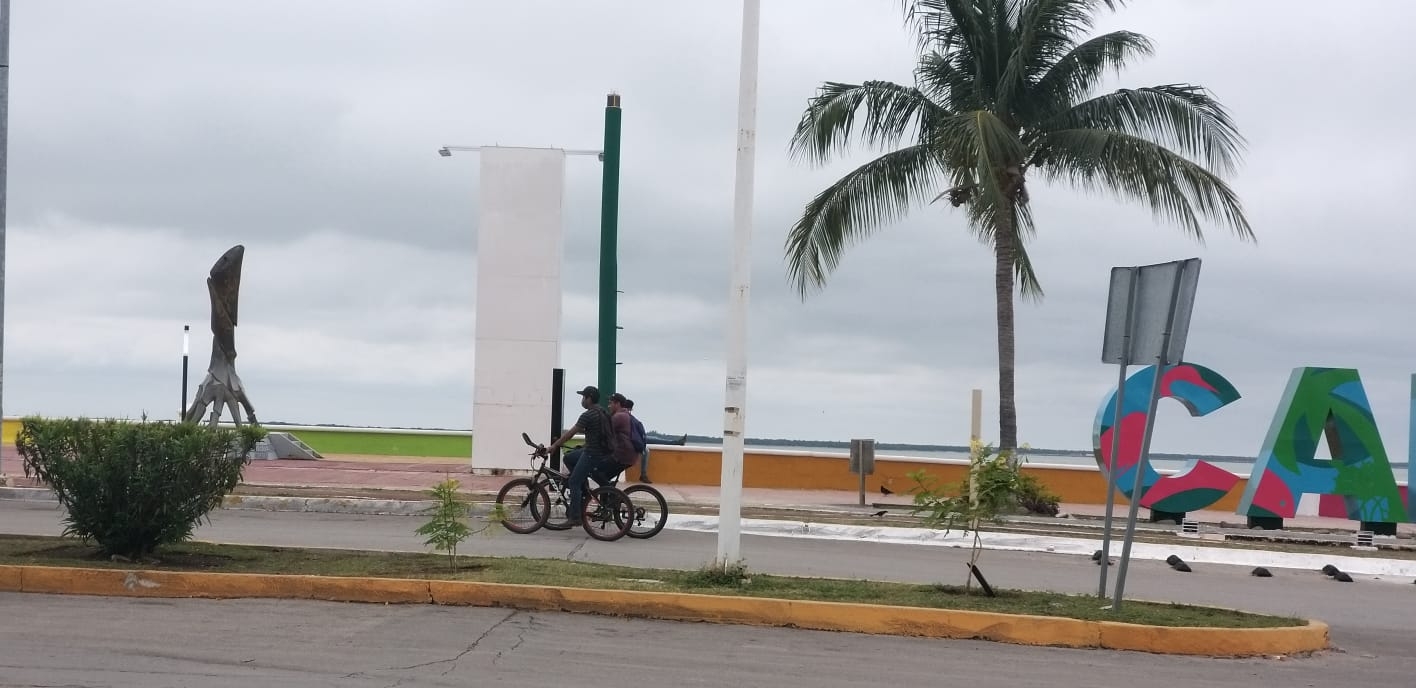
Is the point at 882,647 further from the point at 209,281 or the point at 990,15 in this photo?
the point at 209,281

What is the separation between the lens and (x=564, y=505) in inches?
666

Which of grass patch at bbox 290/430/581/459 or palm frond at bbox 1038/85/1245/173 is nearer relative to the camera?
palm frond at bbox 1038/85/1245/173

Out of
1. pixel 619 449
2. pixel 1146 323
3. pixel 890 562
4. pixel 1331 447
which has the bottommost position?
pixel 890 562

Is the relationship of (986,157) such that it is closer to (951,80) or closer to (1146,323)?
(951,80)

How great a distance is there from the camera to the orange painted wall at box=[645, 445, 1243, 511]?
1129 inches

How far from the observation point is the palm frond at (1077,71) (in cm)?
2269

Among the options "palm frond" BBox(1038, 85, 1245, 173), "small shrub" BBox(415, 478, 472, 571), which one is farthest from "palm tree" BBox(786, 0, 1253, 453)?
"small shrub" BBox(415, 478, 472, 571)

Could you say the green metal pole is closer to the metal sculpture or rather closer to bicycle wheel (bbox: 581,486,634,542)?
bicycle wheel (bbox: 581,486,634,542)

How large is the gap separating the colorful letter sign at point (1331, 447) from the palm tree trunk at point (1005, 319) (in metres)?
4.28

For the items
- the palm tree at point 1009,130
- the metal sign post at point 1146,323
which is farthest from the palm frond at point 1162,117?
the metal sign post at point 1146,323

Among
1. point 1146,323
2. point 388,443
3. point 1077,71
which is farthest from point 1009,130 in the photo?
point 388,443

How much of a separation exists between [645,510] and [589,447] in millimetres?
Answer: 1399

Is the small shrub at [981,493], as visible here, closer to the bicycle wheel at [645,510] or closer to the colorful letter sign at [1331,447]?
the bicycle wheel at [645,510]

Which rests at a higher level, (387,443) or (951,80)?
(951,80)
